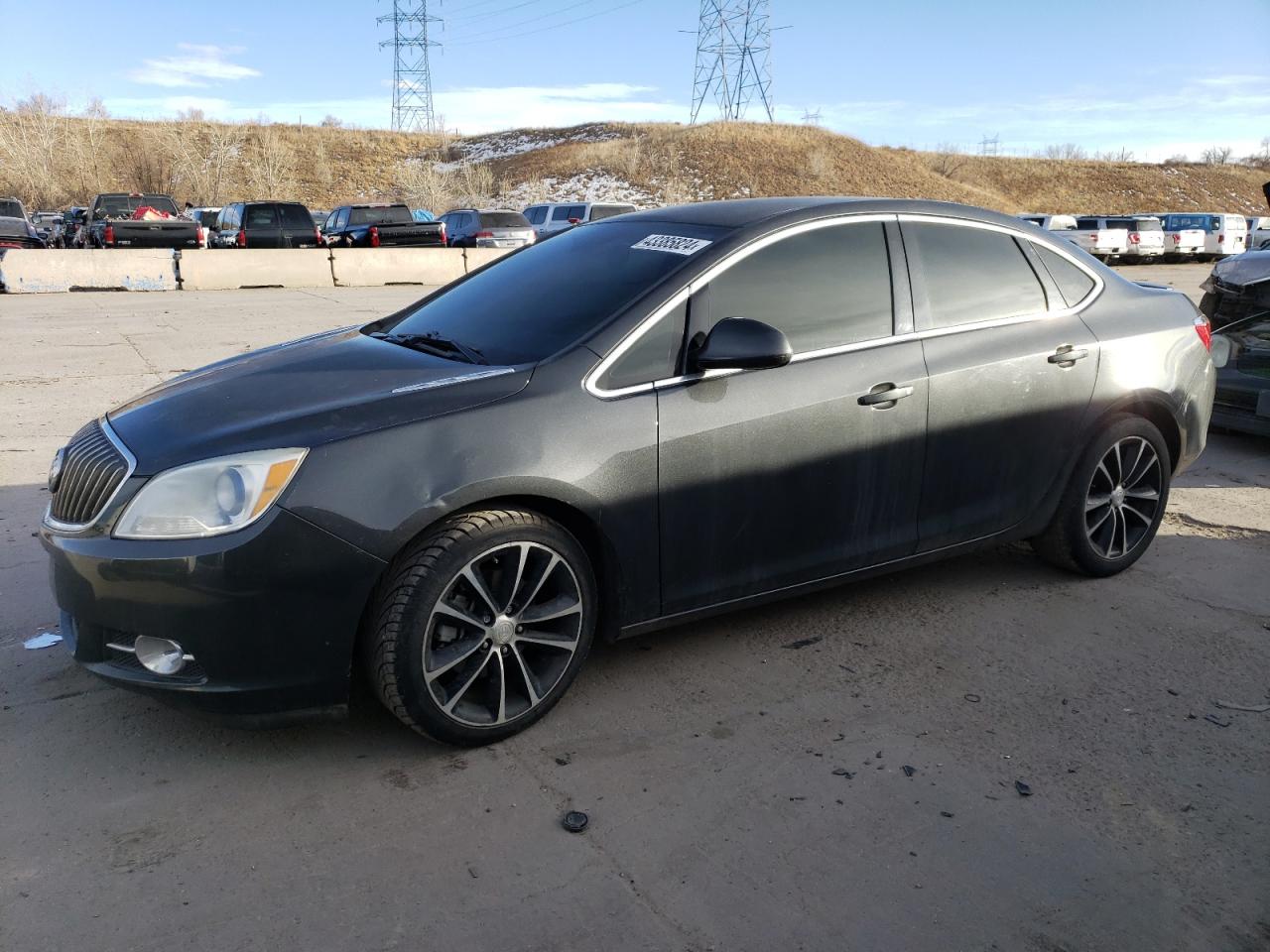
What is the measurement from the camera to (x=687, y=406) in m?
3.41

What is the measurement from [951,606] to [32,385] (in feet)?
27.6

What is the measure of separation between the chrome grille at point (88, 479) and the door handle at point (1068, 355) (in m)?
3.52

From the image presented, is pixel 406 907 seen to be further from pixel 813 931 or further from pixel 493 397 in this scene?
pixel 493 397

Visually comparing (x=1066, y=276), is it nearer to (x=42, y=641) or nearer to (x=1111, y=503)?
(x=1111, y=503)

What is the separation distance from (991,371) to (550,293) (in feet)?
5.85

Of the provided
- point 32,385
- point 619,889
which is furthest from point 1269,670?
point 32,385

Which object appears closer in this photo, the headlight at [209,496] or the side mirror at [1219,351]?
the headlight at [209,496]

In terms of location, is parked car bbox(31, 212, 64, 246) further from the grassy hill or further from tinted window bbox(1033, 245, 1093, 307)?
tinted window bbox(1033, 245, 1093, 307)

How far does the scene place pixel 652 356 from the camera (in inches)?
135

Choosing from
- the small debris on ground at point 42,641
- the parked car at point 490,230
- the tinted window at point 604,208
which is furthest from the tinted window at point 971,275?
the tinted window at point 604,208

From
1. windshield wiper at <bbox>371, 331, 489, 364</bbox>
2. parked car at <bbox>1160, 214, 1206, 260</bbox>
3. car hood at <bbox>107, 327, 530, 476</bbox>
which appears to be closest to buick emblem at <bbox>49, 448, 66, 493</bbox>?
car hood at <bbox>107, 327, 530, 476</bbox>

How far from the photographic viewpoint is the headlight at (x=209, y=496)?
9.30ft

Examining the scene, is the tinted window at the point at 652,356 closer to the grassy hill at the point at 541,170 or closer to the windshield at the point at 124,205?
the windshield at the point at 124,205

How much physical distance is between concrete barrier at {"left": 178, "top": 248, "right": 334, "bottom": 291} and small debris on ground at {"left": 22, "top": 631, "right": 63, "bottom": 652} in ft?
55.6
